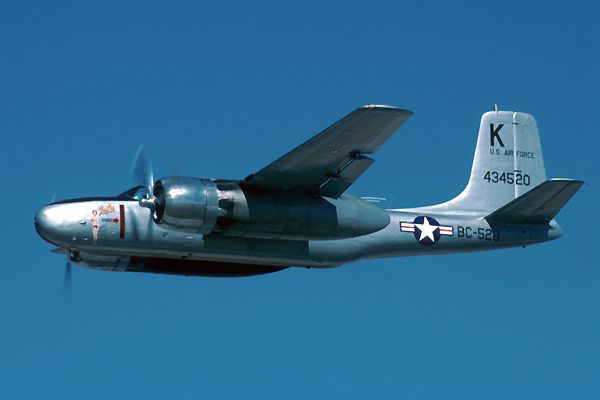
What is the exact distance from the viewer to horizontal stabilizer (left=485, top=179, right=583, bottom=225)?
32.0m

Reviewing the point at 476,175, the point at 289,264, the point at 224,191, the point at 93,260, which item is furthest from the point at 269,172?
the point at 476,175

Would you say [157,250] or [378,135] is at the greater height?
[378,135]

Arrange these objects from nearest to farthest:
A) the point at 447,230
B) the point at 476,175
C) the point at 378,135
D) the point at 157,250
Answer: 1. the point at 378,135
2. the point at 157,250
3. the point at 447,230
4. the point at 476,175

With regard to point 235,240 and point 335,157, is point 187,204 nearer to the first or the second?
point 235,240

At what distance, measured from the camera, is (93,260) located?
106ft

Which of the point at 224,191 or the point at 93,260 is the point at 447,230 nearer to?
the point at 224,191

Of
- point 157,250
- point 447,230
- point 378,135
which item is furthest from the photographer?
point 447,230

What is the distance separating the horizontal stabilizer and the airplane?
0.03 metres

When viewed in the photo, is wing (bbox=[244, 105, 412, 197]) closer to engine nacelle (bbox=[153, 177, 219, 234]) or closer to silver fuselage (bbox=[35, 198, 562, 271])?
engine nacelle (bbox=[153, 177, 219, 234])

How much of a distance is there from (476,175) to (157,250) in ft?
32.6

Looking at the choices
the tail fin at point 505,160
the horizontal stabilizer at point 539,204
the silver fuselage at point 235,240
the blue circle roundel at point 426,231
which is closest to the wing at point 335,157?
the silver fuselage at point 235,240

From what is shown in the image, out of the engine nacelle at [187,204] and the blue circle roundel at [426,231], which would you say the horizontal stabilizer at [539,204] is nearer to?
the blue circle roundel at [426,231]

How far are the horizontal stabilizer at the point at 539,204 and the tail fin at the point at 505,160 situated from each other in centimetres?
149

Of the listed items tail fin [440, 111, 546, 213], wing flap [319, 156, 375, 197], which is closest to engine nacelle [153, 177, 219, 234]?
wing flap [319, 156, 375, 197]
